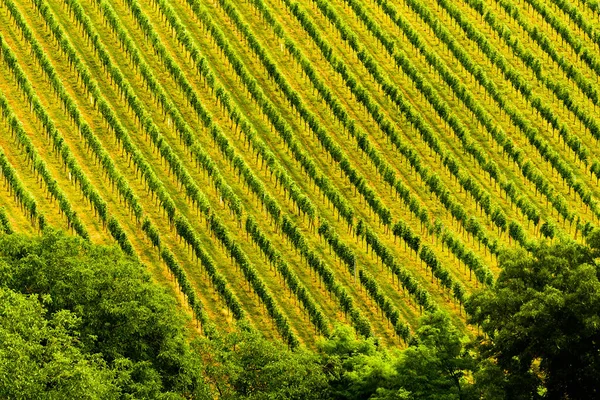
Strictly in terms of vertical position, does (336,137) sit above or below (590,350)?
above

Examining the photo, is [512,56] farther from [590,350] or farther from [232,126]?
[590,350]

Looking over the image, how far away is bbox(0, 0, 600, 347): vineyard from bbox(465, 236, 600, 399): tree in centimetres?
1309

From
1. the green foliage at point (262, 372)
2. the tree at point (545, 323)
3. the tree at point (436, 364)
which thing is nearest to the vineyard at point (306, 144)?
the green foliage at point (262, 372)

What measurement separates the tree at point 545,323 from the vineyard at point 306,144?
43.0ft

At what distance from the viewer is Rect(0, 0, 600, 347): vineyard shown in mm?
80188

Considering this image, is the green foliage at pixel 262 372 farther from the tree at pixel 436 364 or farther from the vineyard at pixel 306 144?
the vineyard at pixel 306 144

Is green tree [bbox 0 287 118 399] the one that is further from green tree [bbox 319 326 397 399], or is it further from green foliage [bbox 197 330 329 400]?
green tree [bbox 319 326 397 399]

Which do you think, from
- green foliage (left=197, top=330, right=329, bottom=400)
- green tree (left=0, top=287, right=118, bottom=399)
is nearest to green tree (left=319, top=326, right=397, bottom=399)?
green foliage (left=197, top=330, right=329, bottom=400)

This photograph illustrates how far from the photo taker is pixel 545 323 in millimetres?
61844

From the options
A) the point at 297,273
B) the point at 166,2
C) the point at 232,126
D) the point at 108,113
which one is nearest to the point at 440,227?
the point at 297,273

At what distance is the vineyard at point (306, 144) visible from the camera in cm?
8019

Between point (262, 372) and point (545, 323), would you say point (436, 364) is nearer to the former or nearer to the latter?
point (545, 323)

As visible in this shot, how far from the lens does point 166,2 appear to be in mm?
103812

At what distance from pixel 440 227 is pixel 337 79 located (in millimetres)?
18330
